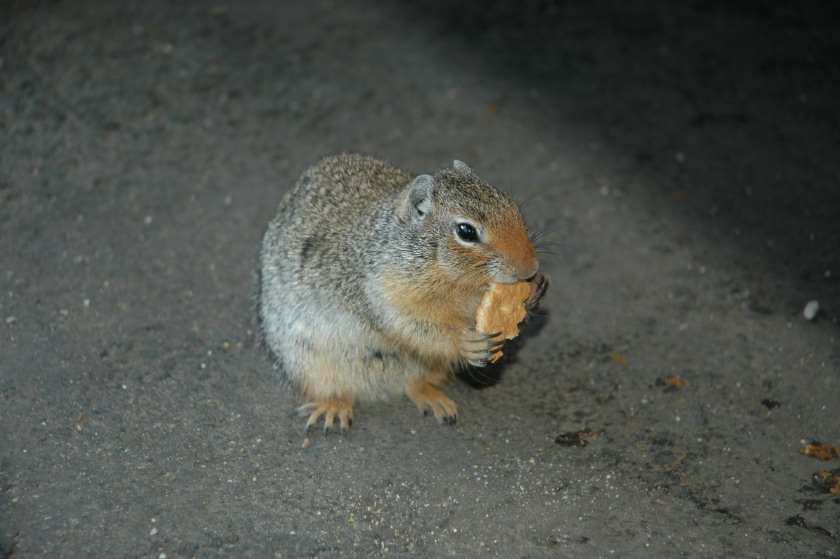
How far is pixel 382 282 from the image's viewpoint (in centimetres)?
423

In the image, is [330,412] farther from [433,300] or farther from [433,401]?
[433,300]

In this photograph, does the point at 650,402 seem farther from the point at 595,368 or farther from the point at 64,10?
the point at 64,10

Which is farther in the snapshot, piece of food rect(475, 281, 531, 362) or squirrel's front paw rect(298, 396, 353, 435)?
squirrel's front paw rect(298, 396, 353, 435)

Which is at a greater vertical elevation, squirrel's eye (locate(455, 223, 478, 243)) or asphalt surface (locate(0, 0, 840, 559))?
squirrel's eye (locate(455, 223, 478, 243))

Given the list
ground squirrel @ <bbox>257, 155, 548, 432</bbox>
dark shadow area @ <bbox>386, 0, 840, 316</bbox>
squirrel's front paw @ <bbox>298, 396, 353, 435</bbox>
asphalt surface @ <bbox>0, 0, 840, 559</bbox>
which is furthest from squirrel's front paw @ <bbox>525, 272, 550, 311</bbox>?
dark shadow area @ <bbox>386, 0, 840, 316</bbox>

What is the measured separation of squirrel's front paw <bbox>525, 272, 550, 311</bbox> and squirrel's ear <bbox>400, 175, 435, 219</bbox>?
0.61 metres

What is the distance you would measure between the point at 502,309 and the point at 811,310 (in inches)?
78.6

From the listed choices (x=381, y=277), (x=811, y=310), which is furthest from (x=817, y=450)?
(x=381, y=277)

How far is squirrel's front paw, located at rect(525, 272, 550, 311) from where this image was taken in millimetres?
4292

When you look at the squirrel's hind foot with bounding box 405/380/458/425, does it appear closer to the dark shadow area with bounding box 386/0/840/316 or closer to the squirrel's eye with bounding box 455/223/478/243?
the squirrel's eye with bounding box 455/223/478/243

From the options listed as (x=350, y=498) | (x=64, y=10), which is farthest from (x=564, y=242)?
(x=64, y=10)

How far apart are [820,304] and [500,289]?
213 centimetres

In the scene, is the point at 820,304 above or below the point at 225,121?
above

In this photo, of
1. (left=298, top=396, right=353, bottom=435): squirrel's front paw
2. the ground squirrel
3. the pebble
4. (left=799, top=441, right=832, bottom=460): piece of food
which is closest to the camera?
the ground squirrel
